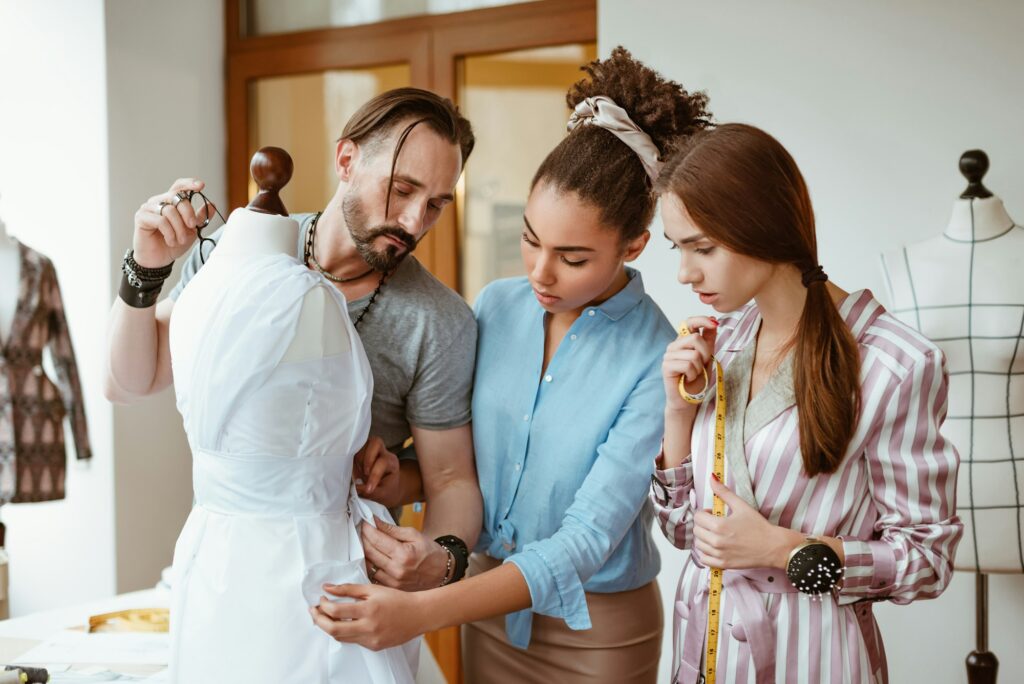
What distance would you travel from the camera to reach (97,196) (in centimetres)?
402

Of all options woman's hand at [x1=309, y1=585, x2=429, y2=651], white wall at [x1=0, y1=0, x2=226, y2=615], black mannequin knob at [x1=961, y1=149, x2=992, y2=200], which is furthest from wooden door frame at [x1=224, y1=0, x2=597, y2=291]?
woman's hand at [x1=309, y1=585, x2=429, y2=651]

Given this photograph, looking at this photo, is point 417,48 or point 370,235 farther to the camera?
point 417,48

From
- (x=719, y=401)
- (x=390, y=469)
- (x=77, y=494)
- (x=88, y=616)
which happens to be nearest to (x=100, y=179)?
(x=77, y=494)

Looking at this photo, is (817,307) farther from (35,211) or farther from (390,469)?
(35,211)

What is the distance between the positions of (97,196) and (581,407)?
285cm

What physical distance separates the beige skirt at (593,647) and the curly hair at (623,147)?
68 centimetres

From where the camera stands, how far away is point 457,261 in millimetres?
4125

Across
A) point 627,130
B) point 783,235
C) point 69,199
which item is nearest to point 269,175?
point 627,130

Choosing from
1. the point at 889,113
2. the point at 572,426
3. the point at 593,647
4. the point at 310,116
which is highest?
the point at 310,116

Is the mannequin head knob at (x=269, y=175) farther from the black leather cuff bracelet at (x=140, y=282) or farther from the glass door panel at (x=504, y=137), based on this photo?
the glass door panel at (x=504, y=137)

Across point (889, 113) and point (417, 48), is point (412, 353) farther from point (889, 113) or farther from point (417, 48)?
point (417, 48)

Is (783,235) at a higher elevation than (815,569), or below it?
higher

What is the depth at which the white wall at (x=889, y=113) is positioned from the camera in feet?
10.2

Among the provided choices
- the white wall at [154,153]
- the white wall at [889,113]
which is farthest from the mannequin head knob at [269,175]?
the white wall at [154,153]
